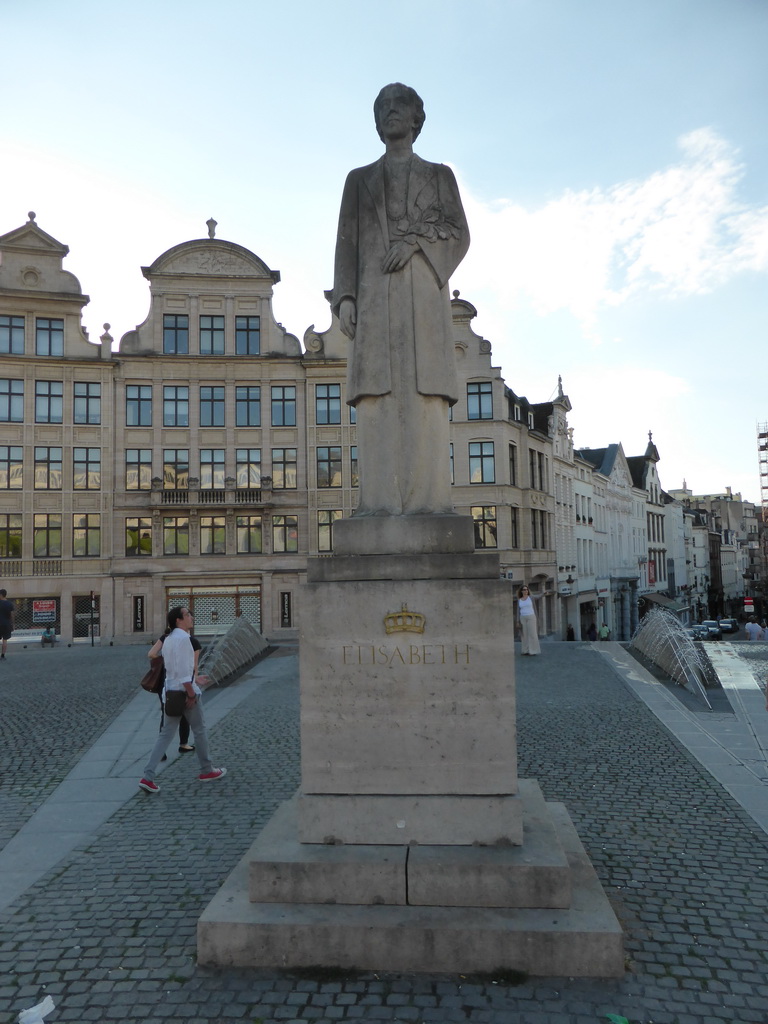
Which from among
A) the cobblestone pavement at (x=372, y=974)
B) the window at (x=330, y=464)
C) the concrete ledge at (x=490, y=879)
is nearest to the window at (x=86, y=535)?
the window at (x=330, y=464)

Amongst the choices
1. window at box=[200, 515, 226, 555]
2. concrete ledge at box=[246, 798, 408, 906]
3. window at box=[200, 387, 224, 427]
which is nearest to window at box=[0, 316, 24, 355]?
window at box=[200, 387, 224, 427]

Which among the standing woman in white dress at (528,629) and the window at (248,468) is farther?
the window at (248,468)

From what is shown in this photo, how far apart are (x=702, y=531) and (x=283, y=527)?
67761 mm

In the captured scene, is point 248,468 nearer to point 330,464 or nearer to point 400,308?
point 330,464

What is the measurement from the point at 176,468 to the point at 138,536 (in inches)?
137

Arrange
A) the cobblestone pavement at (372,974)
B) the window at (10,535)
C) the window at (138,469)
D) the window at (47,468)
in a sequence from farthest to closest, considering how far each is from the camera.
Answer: the window at (138,469) < the window at (47,468) < the window at (10,535) < the cobblestone pavement at (372,974)

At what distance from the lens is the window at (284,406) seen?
1369 inches

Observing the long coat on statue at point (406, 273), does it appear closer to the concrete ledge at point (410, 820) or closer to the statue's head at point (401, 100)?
the statue's head at point (401, 100)

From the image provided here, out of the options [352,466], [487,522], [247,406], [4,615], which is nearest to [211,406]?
[247,406]

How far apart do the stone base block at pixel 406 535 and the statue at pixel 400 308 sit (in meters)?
0.13

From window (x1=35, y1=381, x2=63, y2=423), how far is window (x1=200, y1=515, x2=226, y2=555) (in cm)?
783

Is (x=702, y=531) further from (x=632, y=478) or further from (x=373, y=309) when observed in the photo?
(x=373, y=309)

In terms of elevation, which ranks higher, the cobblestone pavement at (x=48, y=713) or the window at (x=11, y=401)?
the window at (x=11, y=401)

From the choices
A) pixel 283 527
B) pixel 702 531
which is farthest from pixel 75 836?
pixel 702 531
